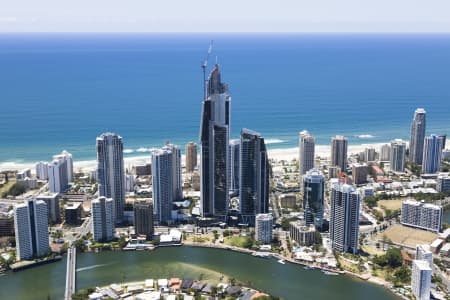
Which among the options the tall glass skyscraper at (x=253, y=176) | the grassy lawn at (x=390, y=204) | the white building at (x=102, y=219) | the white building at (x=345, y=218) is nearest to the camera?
the white building at (x=345, y=218)

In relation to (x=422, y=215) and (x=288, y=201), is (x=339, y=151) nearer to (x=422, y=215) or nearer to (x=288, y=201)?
(x=288, y=201)

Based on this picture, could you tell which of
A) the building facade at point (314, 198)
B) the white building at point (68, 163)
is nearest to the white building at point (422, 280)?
the building facade at point (314, 198)

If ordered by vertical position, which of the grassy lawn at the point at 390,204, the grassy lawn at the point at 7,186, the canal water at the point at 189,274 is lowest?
the canal water at the point at 189,274

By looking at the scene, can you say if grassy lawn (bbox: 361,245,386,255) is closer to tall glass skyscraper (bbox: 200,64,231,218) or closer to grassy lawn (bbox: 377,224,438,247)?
grassy lawn (bbox: 377,224,438,247)

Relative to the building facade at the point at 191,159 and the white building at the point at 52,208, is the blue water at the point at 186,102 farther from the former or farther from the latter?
the white building at the point at 52,208

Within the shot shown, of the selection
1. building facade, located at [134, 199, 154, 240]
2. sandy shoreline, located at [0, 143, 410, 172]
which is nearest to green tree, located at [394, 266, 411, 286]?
building facade, located at [134, 199, 154, 240]

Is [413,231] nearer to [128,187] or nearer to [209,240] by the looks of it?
[209,240]

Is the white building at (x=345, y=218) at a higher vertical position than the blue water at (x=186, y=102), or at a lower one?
lower

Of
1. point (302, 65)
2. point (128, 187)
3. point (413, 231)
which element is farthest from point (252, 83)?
point (413, 231)
